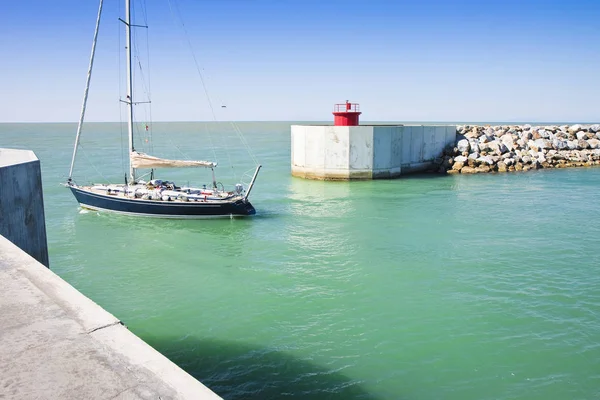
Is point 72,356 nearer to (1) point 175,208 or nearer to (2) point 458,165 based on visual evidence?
(1) point 175,208

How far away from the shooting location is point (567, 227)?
20656mm

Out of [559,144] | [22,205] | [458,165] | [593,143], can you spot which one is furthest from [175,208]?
[593,143]

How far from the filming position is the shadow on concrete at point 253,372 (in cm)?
870

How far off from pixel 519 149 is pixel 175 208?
108ft

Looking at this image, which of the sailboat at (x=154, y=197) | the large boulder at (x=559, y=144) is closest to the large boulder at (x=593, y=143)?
the large boulder at (x=559, y=144)

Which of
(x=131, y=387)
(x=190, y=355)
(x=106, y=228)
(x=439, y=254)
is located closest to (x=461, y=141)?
(x=439, y=254)

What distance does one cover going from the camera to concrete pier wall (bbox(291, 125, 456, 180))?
34625 millimetres

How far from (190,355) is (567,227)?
17490 mm

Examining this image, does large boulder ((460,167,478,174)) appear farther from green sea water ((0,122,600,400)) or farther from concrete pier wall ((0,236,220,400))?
concrete pier wall ((0,236,220,400))

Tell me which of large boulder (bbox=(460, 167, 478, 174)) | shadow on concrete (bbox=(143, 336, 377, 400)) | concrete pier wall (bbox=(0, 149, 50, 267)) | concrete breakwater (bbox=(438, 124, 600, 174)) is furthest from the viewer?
concrete breakwater (bbox=(438, 124, 600, 174))

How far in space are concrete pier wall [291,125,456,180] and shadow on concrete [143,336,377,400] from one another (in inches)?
1006

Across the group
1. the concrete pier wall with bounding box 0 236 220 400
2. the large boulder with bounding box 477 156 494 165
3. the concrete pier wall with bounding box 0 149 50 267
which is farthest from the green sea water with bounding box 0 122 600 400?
the large boulder with bounding box 477 156 494 165

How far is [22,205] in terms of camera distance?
10.2 metres

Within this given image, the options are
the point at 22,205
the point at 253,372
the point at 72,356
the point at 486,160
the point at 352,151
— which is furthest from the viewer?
the point at 486,160
